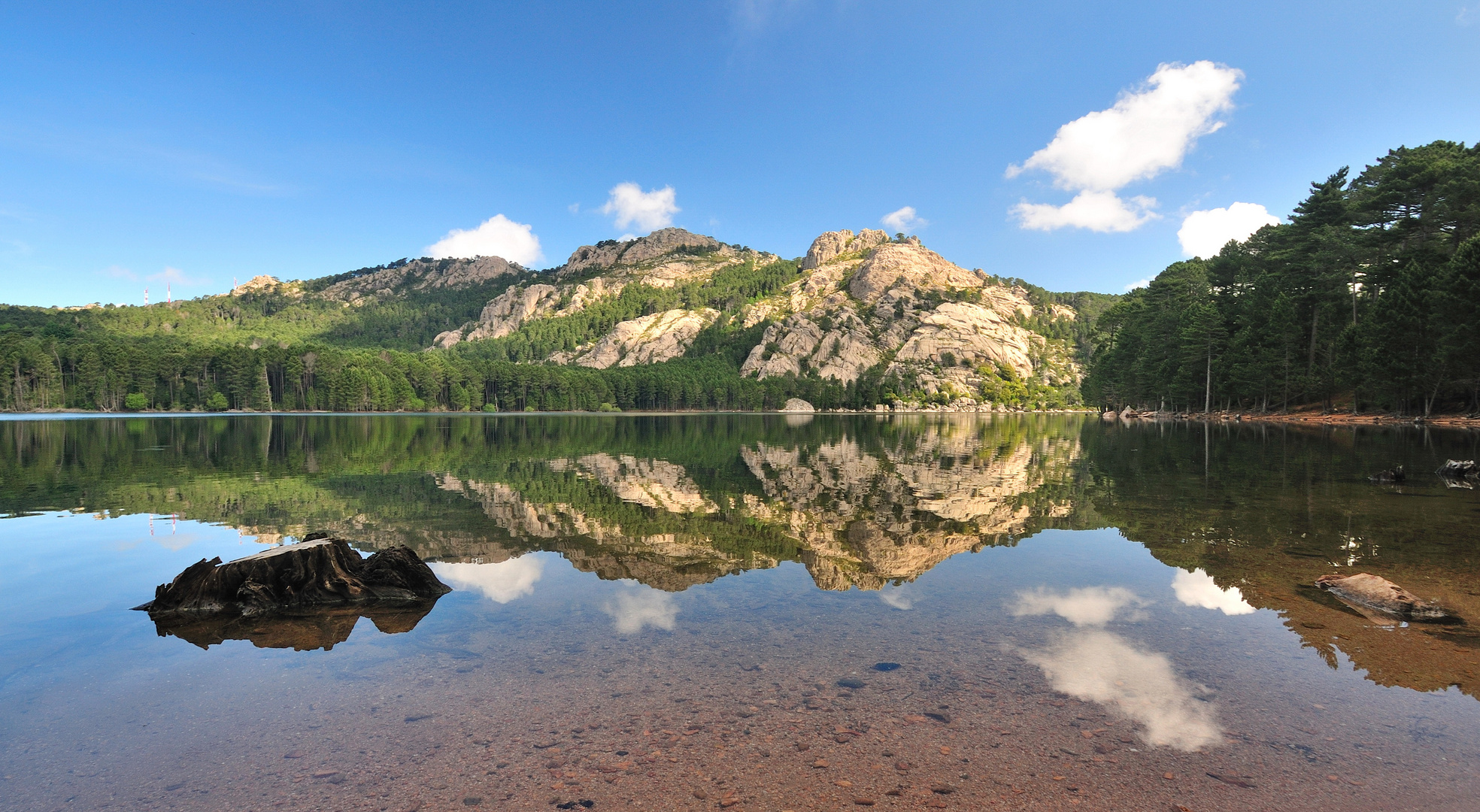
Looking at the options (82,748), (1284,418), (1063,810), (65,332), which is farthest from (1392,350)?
(65,332)

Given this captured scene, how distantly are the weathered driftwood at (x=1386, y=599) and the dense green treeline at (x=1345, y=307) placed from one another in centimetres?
6135

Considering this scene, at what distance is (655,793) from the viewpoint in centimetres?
551

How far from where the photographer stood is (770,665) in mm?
8297

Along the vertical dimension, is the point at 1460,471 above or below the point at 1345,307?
below

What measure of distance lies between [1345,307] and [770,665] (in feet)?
332

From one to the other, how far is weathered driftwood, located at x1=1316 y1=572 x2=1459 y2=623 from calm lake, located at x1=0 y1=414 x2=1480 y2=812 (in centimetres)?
30

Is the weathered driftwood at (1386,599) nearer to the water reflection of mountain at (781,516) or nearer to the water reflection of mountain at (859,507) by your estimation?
the water reflection of mountain at (859,507)

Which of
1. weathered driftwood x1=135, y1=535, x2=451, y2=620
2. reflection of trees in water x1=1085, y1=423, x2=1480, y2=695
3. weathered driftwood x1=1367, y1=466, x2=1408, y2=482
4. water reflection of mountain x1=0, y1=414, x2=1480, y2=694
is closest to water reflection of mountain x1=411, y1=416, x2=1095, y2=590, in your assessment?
water reflection of mountain x1=0, y1=414, x2=1480, y2=694

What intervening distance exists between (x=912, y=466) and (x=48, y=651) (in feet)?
105

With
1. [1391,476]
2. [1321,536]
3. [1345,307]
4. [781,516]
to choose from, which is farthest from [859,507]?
[1345,307]

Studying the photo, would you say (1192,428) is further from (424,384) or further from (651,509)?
(424,384)

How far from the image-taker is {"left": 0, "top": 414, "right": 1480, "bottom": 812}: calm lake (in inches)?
224

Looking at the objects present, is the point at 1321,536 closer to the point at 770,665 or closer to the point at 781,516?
the point at 781,516

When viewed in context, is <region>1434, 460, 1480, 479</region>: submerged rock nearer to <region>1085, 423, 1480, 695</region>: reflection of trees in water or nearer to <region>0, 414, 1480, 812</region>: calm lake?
<region>1085, 423, 1480, 695</region>: reflection of trees in water
